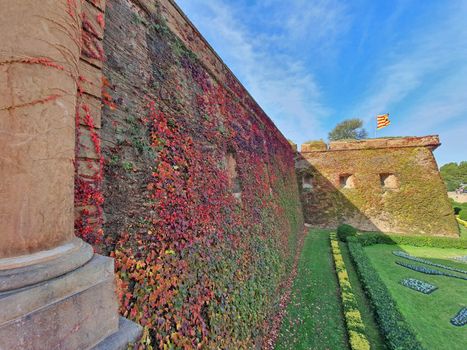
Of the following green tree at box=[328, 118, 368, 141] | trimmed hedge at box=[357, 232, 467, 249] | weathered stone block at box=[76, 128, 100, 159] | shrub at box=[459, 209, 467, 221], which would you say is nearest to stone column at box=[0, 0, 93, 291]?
weathered stone block at box=[76, 128, 100, 159]

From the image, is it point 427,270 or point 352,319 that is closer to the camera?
point 352,319

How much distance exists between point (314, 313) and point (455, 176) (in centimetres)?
6448

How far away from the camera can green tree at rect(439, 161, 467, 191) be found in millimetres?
46062

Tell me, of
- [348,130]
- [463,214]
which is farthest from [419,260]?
[348,130]

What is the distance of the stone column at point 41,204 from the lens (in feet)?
2.68

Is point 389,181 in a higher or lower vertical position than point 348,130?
lower

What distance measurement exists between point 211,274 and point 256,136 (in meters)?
5.11

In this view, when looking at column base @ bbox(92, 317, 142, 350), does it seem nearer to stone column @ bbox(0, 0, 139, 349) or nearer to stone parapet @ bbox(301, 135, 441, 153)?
stone column @ bbox(0, 0, 139, 349)

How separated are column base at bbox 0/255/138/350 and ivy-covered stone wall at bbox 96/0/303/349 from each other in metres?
0.79

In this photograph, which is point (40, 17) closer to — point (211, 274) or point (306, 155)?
point (211, 274)

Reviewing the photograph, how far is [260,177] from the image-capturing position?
6508 mm

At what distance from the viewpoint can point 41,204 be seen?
38.0 inches

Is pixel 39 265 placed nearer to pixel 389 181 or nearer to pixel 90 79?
pixel 90 79

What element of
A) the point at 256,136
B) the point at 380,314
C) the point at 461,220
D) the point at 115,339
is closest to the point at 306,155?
the point at 256,136
